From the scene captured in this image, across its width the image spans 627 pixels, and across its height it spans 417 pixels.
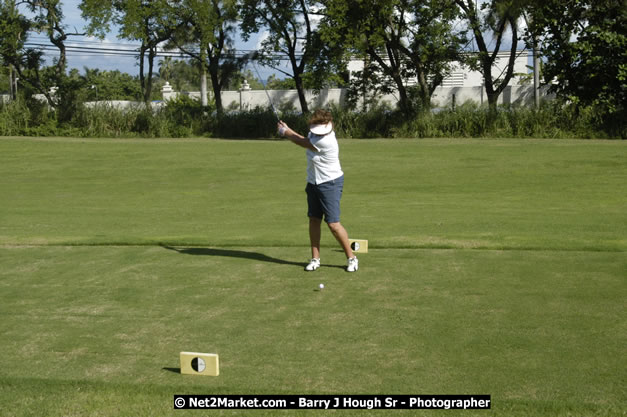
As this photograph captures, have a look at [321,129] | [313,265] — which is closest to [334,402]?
[313,265]

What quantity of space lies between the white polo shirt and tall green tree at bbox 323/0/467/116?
1037 inches

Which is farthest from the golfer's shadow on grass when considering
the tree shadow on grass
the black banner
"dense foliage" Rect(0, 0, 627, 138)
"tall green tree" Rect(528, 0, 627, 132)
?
"dense foliage" Rect(0, 0, 627, 138)

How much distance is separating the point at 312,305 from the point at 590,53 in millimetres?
13965

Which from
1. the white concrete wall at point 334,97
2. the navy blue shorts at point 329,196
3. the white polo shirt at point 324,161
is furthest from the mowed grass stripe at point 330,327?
the white concrete wall at point 334,97

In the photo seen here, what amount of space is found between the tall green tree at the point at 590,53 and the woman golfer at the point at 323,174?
10.6 meters

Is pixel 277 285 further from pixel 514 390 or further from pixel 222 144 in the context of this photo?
pixel 222 144

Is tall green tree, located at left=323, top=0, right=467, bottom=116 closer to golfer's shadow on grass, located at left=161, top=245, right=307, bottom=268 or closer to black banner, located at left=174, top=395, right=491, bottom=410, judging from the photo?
golfer's shadow on grass, located at left=161, top=245, right=307, bottom=268

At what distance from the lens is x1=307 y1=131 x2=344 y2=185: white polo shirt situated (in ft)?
28.3

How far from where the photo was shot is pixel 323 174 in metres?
8.73

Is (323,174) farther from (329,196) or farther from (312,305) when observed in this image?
(312,305)

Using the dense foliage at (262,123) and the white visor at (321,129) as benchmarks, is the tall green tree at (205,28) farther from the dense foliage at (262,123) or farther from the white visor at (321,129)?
the white visor at (321,129)

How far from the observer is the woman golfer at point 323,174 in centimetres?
858

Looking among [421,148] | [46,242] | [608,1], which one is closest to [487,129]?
[421,148]

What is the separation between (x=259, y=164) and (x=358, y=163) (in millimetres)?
3302
